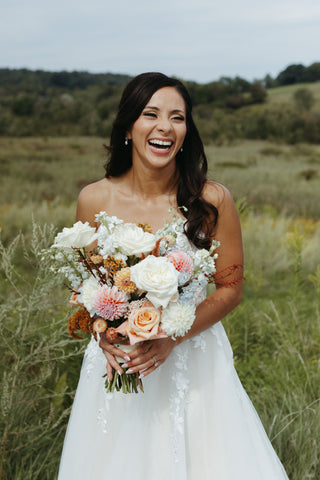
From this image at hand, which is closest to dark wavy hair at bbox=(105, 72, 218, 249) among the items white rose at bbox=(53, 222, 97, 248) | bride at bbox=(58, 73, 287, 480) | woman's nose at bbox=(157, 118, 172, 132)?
bride at bbox=(58, 73, 287, 480)

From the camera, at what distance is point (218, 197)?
229cm

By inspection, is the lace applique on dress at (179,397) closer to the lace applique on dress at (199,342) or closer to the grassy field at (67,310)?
the lace applique on dress at (199,342)

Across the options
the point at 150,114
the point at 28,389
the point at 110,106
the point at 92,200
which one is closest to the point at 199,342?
the point at 92,200

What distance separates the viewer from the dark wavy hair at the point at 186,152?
2.22 meters

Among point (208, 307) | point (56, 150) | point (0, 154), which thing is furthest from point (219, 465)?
point (56, 150)

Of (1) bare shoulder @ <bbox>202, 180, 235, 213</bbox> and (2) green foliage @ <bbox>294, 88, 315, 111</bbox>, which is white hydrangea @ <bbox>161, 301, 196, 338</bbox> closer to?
(1) bare shoulder @ <bbox>202, 180, 235, 213</bbox>

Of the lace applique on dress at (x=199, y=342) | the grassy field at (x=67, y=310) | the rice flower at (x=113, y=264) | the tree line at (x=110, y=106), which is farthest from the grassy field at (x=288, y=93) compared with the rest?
the rice flower at (x=113, y=264)

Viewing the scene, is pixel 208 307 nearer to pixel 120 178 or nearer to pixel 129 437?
pixel 129 437

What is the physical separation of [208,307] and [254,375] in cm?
A: 192

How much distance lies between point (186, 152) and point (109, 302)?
1.21 metres

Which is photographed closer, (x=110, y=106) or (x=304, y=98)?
(x=110, y=106)

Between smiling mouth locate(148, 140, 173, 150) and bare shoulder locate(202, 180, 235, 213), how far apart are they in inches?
11.9

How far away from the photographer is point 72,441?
2.18 m

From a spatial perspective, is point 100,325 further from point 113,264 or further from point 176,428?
point 176,428
